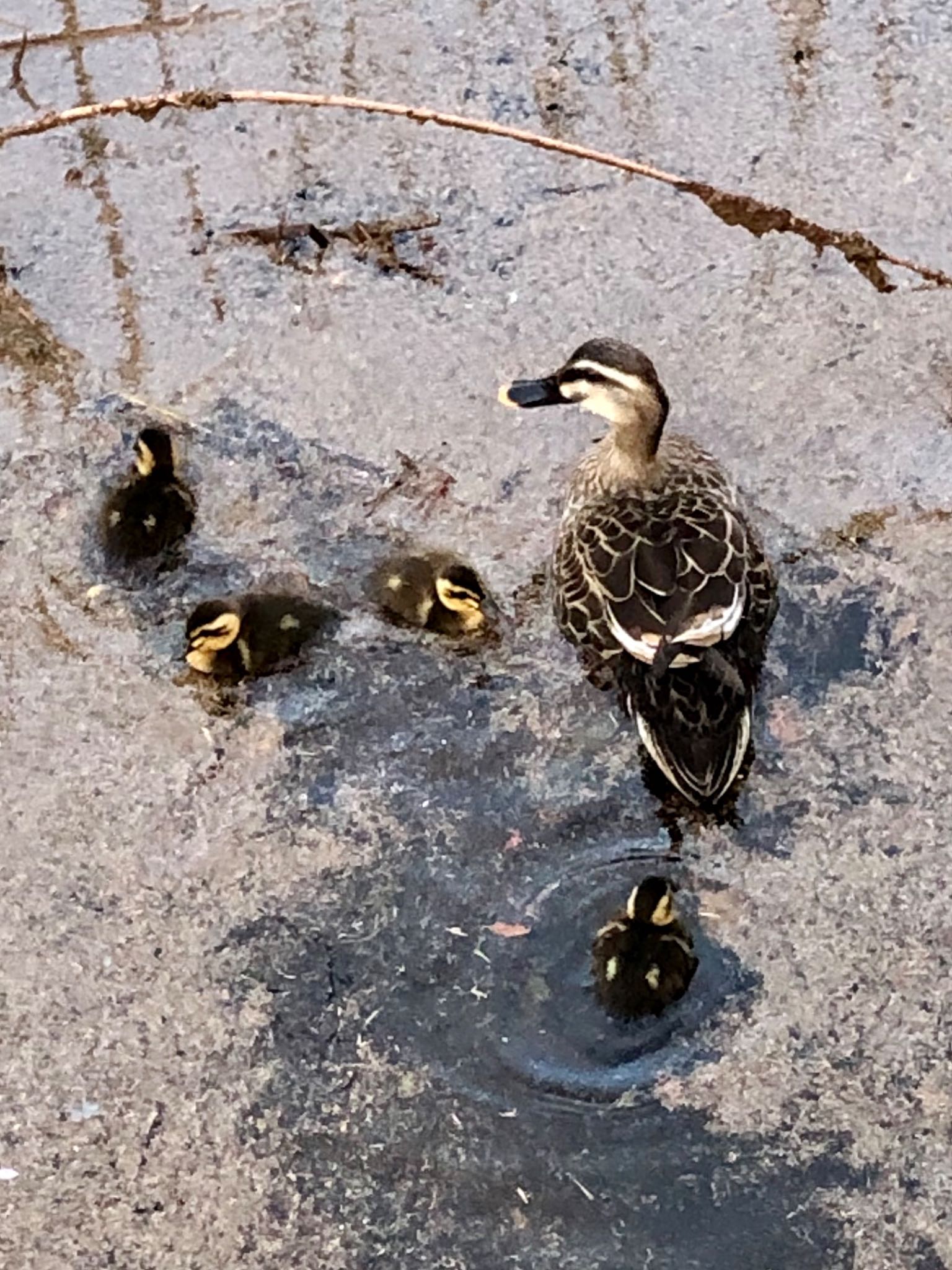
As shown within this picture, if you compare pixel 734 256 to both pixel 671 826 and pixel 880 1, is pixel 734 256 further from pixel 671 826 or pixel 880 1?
pixel 671 826

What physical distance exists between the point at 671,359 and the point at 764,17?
0.88 meters

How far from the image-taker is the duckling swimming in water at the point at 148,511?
2578 mm

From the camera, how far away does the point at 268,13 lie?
3273 mm

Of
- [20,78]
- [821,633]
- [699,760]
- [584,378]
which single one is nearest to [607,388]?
[584,378]

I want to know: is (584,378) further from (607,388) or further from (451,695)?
(451,695)

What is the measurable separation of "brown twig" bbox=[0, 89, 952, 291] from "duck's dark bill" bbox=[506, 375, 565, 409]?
0.66 meters

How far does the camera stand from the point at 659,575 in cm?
234

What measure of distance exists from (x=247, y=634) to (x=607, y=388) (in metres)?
0.68

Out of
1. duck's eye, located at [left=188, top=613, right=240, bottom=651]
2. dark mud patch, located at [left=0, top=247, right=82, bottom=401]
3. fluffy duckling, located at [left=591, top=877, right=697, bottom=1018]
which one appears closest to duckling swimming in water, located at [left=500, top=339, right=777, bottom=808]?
fluffy duckling, located at [left=591, top=877, right=697, bottom=1018]

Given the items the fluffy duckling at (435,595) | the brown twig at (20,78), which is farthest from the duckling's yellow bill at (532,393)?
the brown twig at (20,78)

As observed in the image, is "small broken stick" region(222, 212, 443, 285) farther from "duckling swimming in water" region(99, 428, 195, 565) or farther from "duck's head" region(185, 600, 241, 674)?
"duck's head" region(185, 600, 241, 674)

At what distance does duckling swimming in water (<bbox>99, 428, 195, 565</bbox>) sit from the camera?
2.58 meters

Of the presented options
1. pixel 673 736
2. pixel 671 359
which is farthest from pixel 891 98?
pixel 673 736

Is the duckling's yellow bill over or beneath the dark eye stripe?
beneath
